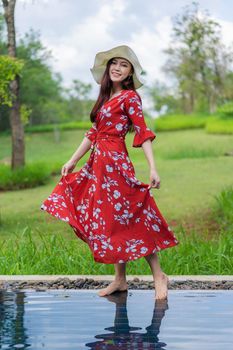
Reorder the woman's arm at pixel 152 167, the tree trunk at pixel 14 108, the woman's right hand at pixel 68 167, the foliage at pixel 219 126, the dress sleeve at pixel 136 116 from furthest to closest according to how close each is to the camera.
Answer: the foliage at pixel 219 126 < the tree trunk at pixel 14 108 < the woman's right hand at pixel 68 167 < the dress sleeve at pixel 136 116 < the woman's arm at pixel 152 167

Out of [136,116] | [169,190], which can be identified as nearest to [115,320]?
[136,116]

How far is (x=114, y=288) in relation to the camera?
5.77 metres

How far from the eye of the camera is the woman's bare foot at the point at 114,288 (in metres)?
5.72

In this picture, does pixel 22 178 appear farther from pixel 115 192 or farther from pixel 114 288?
pixel 115 192

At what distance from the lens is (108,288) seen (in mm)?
5738

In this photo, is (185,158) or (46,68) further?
(46,68)

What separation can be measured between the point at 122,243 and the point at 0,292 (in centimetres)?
100

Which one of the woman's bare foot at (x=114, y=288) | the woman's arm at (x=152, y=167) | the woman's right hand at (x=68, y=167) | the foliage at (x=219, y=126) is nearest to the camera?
the woman's arm at (x=152, y=167)

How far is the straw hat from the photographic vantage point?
5535mm

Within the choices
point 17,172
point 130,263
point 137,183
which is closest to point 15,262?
point 130,263

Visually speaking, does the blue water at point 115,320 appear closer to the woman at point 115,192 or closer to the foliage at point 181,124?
the woman at point 115,192

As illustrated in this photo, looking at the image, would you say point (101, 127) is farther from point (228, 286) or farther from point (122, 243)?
point (228, 286)

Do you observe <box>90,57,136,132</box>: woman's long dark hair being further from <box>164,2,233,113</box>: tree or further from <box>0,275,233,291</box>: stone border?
<box>164,2,233,113</box>: tree

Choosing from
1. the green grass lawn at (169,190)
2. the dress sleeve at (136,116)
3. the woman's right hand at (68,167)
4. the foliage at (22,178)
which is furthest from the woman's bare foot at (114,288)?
the foliage at (22,178)
